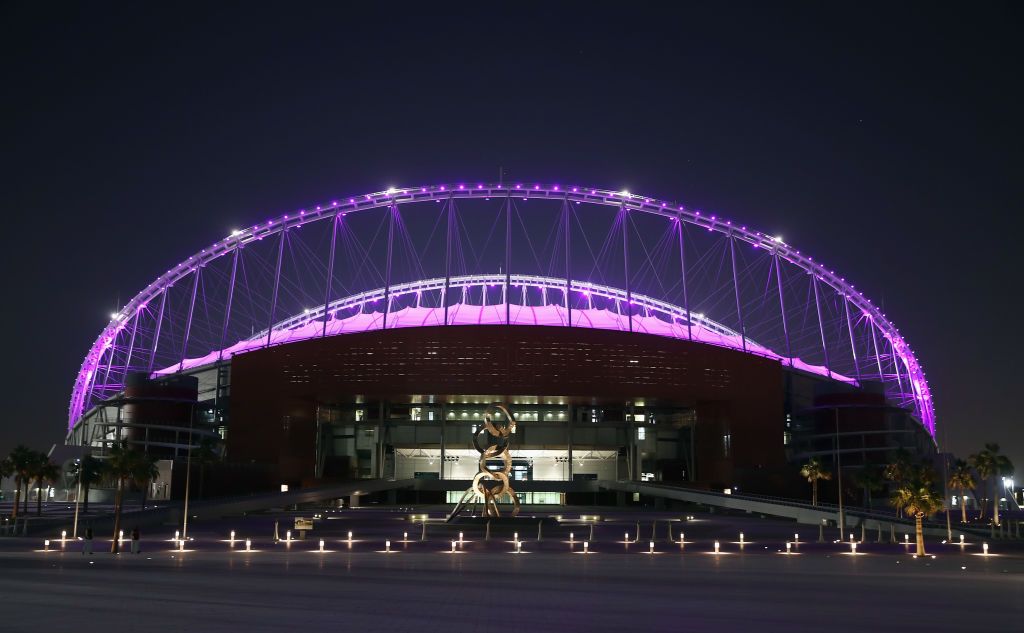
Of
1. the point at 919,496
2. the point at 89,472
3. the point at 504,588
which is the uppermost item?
the point at 89,472

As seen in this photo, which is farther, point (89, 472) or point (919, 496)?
point (89, 472)

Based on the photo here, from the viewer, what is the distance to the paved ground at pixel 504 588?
16.8 m

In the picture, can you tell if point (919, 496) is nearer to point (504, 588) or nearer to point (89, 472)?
point (504, 588)

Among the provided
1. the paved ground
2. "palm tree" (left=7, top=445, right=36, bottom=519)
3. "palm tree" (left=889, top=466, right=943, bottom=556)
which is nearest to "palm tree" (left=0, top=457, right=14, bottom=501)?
"palm tree" (left=7, top=445, right=36, bottom=519)

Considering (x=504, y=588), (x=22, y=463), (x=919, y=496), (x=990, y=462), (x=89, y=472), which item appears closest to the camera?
(x=504, y=588)

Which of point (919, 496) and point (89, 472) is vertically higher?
point (89, 472)

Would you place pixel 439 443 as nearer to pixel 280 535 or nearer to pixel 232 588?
pixel 280 535

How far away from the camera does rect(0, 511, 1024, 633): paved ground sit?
16.8 meters

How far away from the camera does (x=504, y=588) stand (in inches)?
886

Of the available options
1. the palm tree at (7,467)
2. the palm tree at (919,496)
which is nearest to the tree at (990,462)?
the palm tree at (919,496)

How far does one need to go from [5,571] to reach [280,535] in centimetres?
2012

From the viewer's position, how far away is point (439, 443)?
345 feet

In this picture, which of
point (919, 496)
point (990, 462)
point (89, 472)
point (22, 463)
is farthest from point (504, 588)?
point (990, 462)

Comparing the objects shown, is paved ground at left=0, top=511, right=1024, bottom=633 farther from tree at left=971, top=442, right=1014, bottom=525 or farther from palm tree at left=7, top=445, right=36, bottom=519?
tree at left=971, top=442, right=1014, bottom=525
